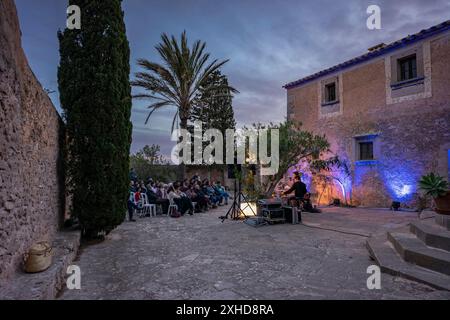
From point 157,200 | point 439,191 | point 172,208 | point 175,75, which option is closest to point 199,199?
point 172,208

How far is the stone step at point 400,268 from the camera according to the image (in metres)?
3.29

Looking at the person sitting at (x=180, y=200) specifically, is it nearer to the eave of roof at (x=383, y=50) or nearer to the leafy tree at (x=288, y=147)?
the leafy tree at (x=288, y=147)

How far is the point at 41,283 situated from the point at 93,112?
3585mm

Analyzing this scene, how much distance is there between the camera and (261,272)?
386 centimetres

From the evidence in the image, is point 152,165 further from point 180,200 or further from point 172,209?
point 172,209

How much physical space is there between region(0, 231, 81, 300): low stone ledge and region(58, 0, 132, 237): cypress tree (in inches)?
59.6

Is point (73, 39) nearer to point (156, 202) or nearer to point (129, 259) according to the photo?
point (129, 259)

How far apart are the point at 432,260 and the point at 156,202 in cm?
878

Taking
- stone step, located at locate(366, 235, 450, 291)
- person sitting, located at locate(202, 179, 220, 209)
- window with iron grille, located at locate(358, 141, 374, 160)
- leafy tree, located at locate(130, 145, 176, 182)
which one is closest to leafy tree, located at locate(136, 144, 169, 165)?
leafy tree, located at locate(130, 145, 176, 182)

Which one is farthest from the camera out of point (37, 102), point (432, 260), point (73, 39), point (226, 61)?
point (226, 61)

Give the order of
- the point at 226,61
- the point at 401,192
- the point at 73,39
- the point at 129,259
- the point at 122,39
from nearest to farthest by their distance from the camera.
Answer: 1. the point at 129,259
2. the point at 73,39
3. the point at 122,39
4. the point at 401,192
5. the point at 226,61

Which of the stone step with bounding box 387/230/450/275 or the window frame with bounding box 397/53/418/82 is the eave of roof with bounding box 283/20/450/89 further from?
the stone step with bounding box 387/230/450/275

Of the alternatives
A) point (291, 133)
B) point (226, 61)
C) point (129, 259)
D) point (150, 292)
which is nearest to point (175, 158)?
point (226, 61)

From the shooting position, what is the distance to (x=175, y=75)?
1352cm
